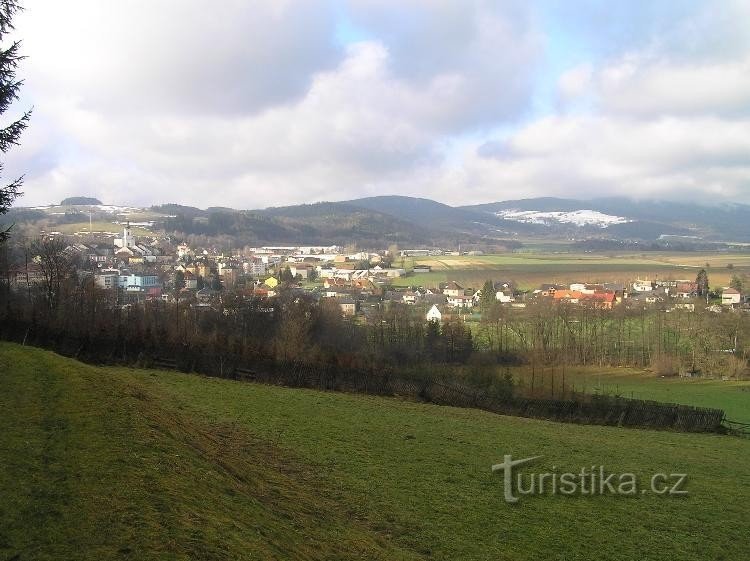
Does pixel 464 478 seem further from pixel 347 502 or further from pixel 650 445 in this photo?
pixel 650 445

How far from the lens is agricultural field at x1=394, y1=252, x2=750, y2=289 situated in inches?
3221

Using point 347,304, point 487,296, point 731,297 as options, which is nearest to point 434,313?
point 487,296

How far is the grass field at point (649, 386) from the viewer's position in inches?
1516

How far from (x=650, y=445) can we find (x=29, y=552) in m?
21.3

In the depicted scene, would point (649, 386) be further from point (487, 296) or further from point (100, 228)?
point (100, 228)

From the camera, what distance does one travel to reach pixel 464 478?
12.6 metres

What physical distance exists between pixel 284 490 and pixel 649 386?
43717 millimetres

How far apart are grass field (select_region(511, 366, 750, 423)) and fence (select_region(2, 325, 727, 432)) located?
20.8 ft

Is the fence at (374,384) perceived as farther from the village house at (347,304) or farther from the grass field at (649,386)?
the village house at (347,304)

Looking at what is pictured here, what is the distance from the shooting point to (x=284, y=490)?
32.8 ft

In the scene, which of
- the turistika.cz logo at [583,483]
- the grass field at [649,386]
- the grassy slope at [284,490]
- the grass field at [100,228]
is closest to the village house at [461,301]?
the grass field at [649,386]

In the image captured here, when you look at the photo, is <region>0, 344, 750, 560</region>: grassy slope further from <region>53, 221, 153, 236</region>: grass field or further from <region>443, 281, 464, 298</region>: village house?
<region>53, 221, 153, 236</region>: grass field

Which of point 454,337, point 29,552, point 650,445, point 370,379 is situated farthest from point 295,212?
point 29,552

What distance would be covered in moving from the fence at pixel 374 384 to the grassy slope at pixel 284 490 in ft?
29.6
